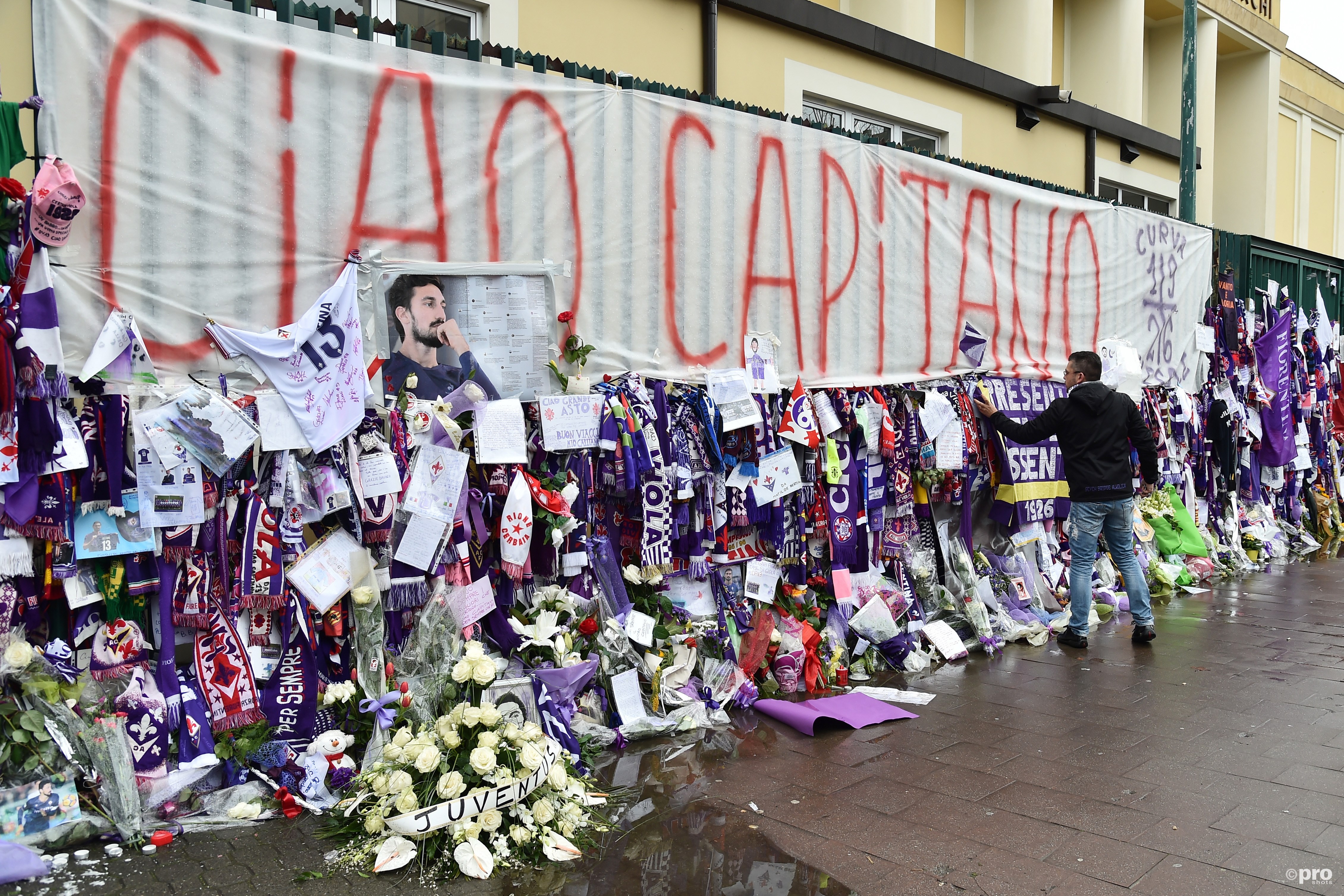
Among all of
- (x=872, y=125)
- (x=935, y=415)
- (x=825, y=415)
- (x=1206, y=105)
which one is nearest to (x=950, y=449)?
(x=935, y=415)

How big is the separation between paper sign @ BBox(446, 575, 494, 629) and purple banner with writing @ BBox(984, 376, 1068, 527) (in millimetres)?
4091

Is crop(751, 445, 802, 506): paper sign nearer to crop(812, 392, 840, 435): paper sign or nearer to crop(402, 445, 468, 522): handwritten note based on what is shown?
crop(812, 392, 840, 435): paper sign

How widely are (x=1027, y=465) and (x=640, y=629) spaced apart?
3.67 metres

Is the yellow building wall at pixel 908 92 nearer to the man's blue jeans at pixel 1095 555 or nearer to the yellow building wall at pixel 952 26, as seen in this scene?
the yellow building wall at pixel 952 26

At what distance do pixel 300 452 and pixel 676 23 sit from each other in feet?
13.7

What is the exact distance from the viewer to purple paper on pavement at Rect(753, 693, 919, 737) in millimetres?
4961

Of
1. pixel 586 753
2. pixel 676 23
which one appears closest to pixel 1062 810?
pixel 586 753

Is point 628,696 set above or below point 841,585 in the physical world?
below

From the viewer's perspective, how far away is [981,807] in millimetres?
4059

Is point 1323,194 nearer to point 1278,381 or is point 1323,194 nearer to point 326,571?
point 1278,381

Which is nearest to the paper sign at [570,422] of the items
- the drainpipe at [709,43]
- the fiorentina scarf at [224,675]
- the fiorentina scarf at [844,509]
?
the fiorentina scarf at [224,675]

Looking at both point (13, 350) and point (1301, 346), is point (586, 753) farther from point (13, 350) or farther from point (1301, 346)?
point (1301, 346)

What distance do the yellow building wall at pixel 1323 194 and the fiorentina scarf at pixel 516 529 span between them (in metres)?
15.8

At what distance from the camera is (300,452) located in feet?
13.9
